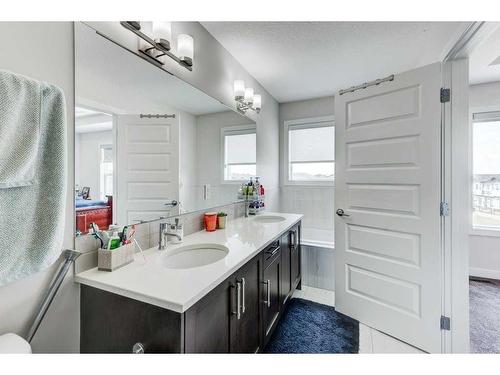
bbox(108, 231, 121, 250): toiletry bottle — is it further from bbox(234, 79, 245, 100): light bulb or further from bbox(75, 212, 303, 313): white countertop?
bbox(234, 79, 245, 100): light bulb

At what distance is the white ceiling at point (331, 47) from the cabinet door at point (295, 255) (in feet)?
5.54

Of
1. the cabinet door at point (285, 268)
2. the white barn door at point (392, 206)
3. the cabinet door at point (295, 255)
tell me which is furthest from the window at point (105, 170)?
the white barn door at point (392, 206)

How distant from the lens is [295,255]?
2.24m

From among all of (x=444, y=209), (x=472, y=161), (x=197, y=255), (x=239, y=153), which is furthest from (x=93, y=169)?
(x=472, y=161)

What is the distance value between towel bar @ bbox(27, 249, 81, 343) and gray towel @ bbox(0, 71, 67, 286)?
14 centimetres

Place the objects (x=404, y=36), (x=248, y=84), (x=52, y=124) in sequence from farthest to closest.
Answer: (x=248, y=84), (x=404, y=36), (x=52, y=124)

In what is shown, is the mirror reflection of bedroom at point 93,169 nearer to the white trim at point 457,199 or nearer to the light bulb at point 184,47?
the light bulb at point 184,47

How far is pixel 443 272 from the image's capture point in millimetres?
1496

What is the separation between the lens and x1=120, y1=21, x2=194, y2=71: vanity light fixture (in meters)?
1.16

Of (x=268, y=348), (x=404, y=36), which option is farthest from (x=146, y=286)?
(x=404, y=36)

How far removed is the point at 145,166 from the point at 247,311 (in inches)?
39.9

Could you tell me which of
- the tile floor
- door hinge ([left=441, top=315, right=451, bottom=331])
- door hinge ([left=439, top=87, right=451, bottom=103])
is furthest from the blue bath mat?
door hinge ([left=439, top=87, right=451, bottom=103])
